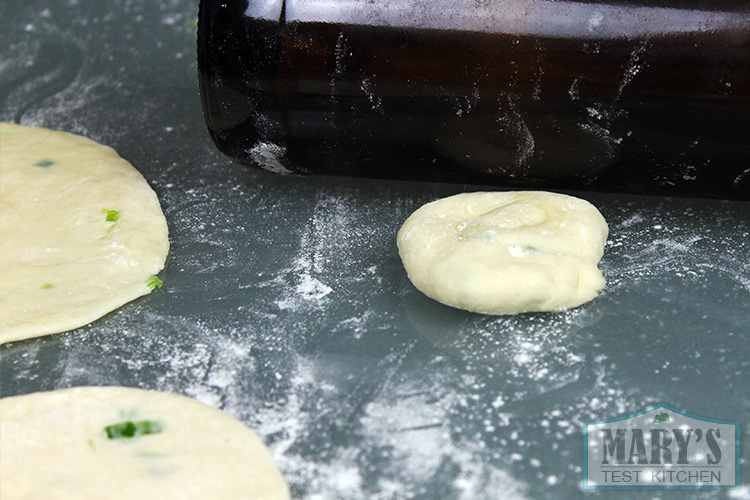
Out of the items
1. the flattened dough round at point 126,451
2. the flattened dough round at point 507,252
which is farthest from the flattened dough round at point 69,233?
the flattened dough round at point 507,252

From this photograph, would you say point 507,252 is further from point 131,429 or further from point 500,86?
point 131,429

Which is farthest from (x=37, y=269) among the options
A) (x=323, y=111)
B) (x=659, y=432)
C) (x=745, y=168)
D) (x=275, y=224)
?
(x=745, y=168)

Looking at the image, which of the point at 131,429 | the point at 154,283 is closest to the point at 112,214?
the point at 154,283

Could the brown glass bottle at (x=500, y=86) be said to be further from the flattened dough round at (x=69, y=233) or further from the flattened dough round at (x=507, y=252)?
the flattened dough round at (x=69, y=233)

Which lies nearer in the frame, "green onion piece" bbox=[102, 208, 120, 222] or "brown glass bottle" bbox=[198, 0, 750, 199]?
"brown glass bottle" bbox=[198, 0, 750, 199]

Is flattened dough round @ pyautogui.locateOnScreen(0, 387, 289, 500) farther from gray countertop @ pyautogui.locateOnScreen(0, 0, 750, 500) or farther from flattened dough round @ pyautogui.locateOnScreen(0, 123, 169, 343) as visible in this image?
flattened dough round @ pyautogui.locateOnScreen(0, 123, 169, 343)

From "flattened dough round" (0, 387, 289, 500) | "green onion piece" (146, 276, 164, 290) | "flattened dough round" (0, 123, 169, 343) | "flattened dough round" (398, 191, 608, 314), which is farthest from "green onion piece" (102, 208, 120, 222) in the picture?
"flattened dough round" (398, 191, 608, 314)
